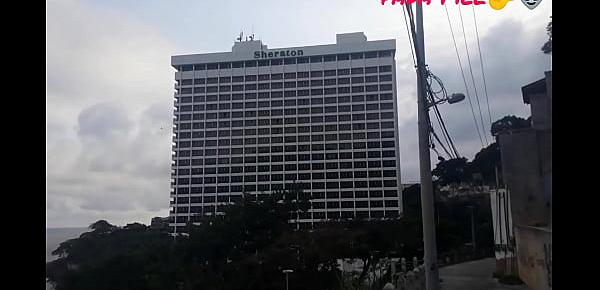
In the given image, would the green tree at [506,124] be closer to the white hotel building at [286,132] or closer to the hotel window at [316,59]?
the white hotel building at [286,132]

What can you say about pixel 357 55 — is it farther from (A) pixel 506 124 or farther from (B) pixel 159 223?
(B) pixel 159 223

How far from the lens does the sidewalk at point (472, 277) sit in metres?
8.53

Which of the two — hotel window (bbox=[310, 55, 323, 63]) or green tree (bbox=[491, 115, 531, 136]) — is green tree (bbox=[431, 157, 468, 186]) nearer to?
green tree (bbox=[491, 115, 531, 136])

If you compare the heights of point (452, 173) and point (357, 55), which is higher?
point (357, 55)

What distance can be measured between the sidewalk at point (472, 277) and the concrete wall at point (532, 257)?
344mm

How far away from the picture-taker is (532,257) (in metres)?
6.85

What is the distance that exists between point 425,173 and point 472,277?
7.25 metres

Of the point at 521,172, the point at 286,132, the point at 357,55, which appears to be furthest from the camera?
the point at 286,132

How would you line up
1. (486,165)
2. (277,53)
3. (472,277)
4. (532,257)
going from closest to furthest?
(532,257), (472,277), (486,165), (277,53)

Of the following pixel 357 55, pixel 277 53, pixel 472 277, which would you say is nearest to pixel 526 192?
pixel 472 277

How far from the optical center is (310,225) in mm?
12109

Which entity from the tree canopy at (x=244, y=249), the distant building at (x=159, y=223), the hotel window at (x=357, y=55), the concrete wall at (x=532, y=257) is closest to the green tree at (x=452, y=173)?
the tree canopy at (x=244, y=249)

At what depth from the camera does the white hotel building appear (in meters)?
10.6

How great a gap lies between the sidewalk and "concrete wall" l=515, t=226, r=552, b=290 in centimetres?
34
